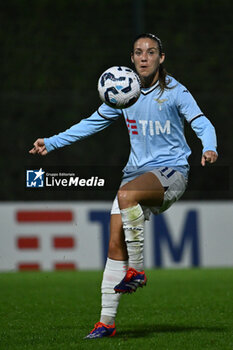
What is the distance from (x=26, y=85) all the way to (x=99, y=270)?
3844 millimetres

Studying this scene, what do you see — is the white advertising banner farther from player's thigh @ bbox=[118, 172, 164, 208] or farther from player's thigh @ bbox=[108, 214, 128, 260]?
player's thigh @ bbox=[118, 172, 164, 208]

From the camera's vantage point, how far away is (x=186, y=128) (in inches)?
509

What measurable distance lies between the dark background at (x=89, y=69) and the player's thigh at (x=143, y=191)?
296 inches

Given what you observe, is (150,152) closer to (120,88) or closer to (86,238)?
(120,88)

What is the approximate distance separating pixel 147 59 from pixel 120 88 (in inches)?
12.3

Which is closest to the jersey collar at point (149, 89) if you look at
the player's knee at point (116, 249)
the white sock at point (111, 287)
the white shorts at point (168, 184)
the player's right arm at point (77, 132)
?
the player's right arm at point (77, 132)

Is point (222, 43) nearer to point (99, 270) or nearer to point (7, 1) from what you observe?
point (7, 1)

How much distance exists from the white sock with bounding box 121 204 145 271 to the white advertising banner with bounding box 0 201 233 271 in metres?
6.30

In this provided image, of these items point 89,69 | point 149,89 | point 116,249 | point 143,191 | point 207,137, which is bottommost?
point 116,249

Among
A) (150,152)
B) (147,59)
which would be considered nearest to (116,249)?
(150,152)

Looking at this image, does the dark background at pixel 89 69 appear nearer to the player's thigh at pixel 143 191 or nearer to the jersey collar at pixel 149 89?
the jersey collar at pixel 149 89

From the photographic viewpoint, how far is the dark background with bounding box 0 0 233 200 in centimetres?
1315

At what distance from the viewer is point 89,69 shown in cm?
1425

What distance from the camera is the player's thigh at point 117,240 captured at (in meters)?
5.42
